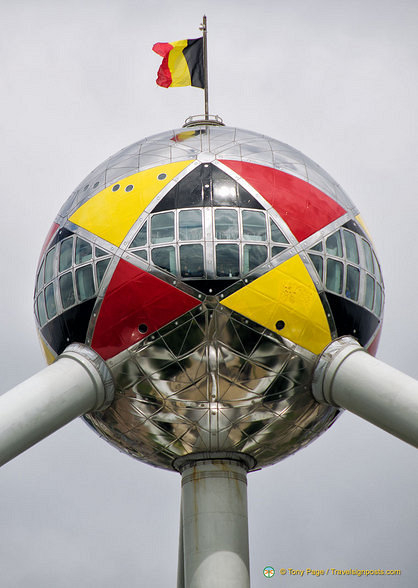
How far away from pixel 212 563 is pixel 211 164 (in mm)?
6604

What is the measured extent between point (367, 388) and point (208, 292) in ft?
9.66

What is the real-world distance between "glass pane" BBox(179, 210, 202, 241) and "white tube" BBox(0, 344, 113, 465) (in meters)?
2.44

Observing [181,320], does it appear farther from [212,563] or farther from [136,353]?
[212,563]

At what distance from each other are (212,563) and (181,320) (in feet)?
13.7

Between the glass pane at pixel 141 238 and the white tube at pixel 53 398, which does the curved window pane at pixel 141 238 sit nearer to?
the glass pane at pixel 141 238

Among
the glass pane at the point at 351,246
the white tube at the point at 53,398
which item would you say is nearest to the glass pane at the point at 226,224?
the glass pane at the point at 351,246

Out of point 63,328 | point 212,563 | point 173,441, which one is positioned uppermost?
point 63,328

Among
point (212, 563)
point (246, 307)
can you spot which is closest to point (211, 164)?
point (246, 307)

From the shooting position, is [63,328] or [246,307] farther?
[63,328]

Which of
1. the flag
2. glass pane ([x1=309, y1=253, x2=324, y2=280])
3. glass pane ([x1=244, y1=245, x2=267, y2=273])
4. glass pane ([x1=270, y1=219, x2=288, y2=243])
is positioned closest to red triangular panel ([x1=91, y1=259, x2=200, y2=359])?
glass pane ([x1=244, y1=245, x2=267, y2=273])

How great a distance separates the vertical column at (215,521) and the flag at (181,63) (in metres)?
7.57

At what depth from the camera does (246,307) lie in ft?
57.8

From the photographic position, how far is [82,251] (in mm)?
18531

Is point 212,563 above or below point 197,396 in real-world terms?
below
